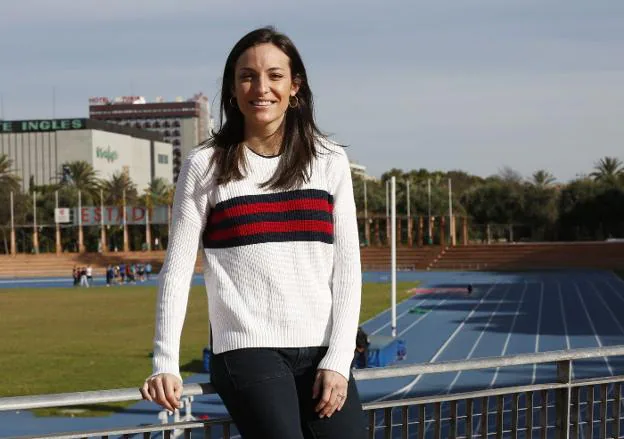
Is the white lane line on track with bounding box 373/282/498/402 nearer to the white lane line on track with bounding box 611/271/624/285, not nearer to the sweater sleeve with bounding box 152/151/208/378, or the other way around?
the sweater sleeve with bounding box 152/151/208/378

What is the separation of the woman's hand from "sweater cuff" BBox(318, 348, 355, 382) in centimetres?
42

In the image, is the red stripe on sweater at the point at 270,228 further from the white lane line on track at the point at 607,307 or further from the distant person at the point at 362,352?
the white lane line on track at the point at 607,307

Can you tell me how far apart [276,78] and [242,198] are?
0.41 meters

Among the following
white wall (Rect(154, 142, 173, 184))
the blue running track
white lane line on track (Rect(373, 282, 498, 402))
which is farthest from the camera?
white wall (Rect(154, 142, 173, 184))

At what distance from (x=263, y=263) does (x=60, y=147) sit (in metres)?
135

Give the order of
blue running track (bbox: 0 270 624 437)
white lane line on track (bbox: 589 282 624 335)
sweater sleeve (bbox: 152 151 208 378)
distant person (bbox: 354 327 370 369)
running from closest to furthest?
sweater sleeve (bbox: 152 151 208 378) → blue running track (bbox: 0 270 624 437) → distant person (bbox: 354 327 370 369) → white lane line on track (bbox: 589 282 624 335)

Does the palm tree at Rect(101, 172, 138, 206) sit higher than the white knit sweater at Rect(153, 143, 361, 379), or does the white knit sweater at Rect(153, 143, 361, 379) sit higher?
the palm tree at Rect(101, 172, 138, 206)

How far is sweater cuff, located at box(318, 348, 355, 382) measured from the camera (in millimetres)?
3068

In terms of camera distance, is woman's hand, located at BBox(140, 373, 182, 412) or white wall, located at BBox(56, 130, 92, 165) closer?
woman's hand, located at BBox(140, 373, 182, 412)

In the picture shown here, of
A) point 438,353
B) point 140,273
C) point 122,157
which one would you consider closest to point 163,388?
point 438,353

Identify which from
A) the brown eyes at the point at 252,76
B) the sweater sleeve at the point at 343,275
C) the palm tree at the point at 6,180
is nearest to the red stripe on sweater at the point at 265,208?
the sweater sleeve at the point at 343,275

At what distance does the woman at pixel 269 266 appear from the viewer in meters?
3.05

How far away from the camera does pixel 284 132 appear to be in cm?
336

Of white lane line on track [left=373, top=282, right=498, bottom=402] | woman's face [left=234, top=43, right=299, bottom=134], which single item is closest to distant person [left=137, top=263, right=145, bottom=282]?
white lane line on track [left=373, top=282, right=498, bottom=402]
